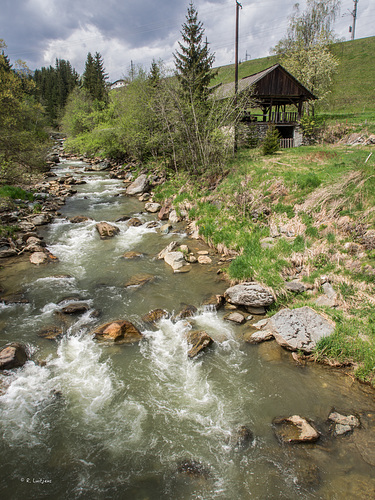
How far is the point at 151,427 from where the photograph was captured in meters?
5.79

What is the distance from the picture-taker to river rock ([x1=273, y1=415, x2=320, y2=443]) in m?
5.35

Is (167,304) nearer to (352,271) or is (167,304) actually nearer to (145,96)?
(352,271)

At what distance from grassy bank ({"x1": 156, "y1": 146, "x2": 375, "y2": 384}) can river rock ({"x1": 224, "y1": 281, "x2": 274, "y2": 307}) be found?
38 cm

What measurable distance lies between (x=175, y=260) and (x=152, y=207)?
9.02 metres

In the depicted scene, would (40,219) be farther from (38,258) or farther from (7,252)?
(38,258)

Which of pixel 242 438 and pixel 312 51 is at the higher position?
pixel 312 51

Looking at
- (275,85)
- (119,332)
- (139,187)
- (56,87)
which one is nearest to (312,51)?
(275,85)

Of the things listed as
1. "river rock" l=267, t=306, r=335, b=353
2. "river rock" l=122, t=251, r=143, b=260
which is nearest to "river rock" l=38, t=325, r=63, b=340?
"river rock" l=122, t=251, r=143, b=260

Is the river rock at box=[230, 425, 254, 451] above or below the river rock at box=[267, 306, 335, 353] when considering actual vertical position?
below

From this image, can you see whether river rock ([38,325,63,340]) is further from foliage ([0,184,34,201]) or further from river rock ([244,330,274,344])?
foliage ([0,184,34,201])

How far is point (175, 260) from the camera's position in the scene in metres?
12.6

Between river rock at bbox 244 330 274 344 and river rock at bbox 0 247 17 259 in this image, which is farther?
river rock at bbox 0 247 17 259

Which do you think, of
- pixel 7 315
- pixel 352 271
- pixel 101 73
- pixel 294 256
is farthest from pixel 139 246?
pixel 101 73

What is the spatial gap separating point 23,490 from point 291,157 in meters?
21.6
